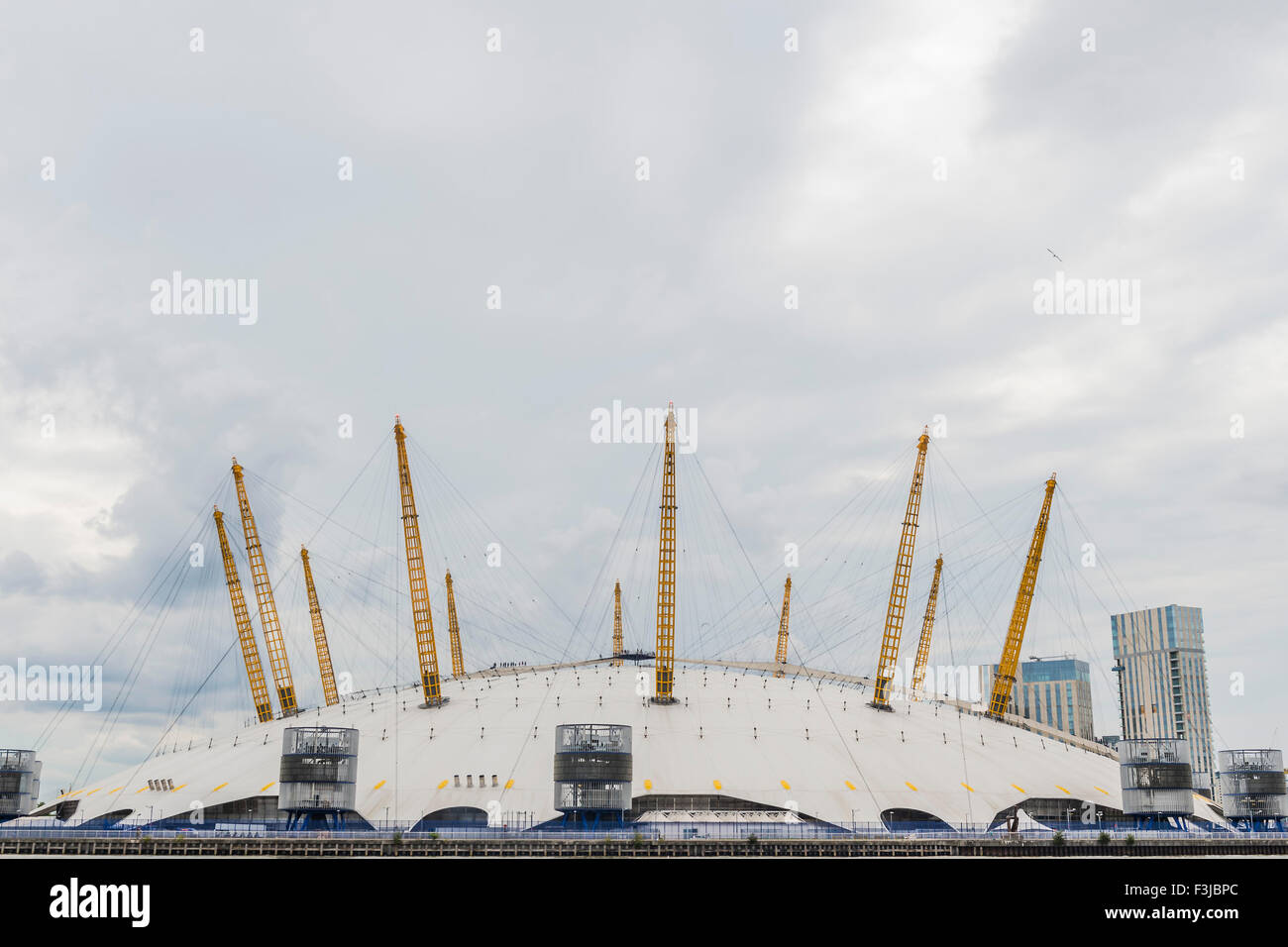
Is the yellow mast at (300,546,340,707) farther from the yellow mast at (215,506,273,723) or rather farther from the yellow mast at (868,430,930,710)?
the yellow mast at (868,430,930,710)

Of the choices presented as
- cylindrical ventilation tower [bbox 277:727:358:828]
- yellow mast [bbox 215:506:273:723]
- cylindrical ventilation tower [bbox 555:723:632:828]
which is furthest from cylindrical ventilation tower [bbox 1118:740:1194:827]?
yellow mast [bbox 215:506:273:723]

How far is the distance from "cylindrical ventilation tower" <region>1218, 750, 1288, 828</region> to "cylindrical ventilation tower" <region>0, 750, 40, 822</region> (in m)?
141

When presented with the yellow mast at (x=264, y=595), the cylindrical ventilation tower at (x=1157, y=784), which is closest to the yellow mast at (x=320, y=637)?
the yellow mast at (x=264, y=595)

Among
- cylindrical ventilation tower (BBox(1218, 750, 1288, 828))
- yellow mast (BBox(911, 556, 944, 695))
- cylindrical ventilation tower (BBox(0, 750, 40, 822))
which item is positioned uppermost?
yellow mast (BBox(911, 556, 944, 695))

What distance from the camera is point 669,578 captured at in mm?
138750

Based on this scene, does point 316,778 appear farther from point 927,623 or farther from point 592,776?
point 927,623

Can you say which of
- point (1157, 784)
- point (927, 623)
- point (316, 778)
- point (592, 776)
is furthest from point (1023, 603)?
point (316, 778)

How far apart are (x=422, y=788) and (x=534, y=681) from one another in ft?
111

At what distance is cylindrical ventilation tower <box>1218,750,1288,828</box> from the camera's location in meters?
134

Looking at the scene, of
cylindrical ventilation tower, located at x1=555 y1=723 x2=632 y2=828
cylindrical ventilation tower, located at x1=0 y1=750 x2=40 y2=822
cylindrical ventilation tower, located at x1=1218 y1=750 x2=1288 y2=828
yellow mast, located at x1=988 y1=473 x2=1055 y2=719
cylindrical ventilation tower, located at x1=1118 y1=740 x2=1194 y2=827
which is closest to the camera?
cylindrical ventilation tower, located at x1=555 y1=723 x2=632 y2=828
